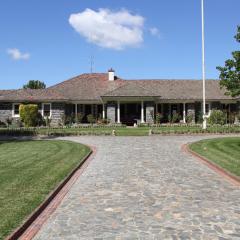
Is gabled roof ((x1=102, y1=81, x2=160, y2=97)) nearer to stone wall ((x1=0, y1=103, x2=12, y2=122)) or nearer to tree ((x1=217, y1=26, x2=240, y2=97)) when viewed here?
stone wall ((x1=0, y1=103, x2=12, y2=122))

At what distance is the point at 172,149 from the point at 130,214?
13347 mm

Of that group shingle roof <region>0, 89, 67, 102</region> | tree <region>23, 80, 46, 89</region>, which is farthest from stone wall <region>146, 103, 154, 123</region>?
tree <region>23, 80, 46, 89</region>

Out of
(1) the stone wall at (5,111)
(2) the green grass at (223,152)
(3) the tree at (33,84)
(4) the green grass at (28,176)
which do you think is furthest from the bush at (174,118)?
(3) the tree at (33,84)

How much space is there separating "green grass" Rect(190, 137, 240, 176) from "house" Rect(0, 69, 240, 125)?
19725 millimetres

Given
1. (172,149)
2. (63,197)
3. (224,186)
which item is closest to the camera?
(63,197)

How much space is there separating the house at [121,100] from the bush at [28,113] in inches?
64.4

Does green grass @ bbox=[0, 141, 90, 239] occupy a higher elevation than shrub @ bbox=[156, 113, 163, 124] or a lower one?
lower

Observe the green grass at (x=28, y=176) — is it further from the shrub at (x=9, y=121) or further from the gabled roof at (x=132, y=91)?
the shrub at (x=9, y=121)

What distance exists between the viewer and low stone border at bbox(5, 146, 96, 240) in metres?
7.45

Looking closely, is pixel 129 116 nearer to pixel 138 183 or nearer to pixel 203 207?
pixel 138 183

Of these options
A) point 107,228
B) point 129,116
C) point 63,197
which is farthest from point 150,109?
point 107,228

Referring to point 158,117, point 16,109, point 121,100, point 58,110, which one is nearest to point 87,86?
point 58,110

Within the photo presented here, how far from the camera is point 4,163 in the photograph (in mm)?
16016

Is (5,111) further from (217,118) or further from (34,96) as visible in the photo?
(217,118)
